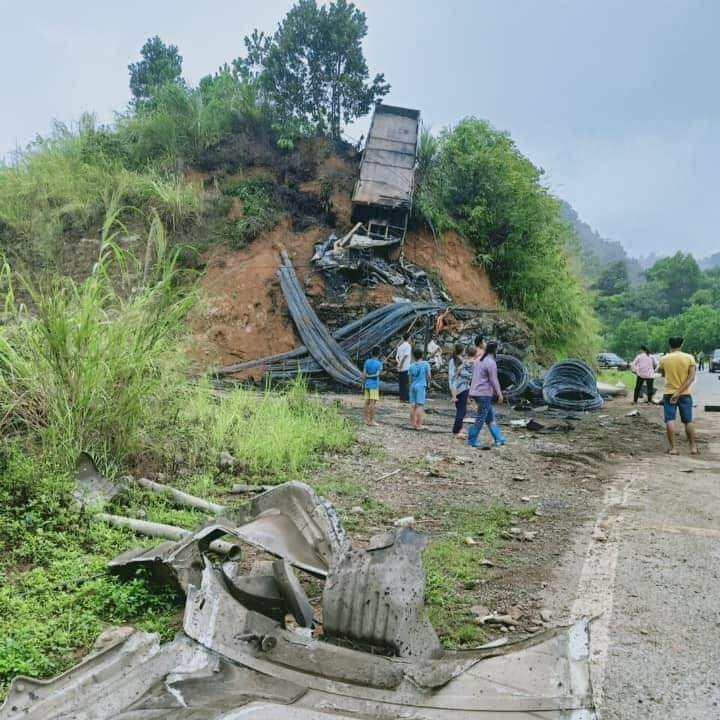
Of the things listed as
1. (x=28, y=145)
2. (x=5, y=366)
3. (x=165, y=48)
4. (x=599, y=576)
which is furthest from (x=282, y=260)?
(x=165, y=48)

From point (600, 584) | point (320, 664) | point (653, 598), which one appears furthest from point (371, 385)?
point (320, 664)

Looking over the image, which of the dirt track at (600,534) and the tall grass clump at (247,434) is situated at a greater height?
the tall grass clump at (247,434)

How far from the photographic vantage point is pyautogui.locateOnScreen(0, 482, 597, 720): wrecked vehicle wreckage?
2203 millimetres

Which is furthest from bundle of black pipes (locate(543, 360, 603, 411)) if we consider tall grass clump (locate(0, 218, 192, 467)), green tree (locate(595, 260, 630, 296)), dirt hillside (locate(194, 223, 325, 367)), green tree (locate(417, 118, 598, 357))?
green tree (locate(595, 260, 630, 296))

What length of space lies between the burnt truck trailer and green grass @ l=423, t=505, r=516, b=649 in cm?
1408

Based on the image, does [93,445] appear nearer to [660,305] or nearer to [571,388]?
[571,388]

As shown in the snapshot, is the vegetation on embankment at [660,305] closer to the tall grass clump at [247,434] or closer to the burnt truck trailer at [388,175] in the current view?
the burnt truck trailer at [388,175]

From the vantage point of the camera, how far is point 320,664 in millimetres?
2539

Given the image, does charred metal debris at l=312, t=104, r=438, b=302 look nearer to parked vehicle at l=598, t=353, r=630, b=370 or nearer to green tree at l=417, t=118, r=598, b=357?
green tree at l=417, t=118, r=598, b=357

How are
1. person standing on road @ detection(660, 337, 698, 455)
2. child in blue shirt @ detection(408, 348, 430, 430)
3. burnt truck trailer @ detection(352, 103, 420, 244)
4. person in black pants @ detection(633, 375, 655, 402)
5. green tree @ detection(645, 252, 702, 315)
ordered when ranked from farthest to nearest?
green tree @ detection(645, 252, 702, 315) → burnt truck trailer @ detection(352, 103, 420, 244) → person in black pants @ detection(633, 375, 655, 402) → child in blue shirt @ detection(408, 348, 430, 430) → person standing on road @ detection(660, 337, 698, 455)

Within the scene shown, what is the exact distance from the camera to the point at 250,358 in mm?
16859

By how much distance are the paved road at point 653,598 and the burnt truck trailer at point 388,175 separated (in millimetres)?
13798

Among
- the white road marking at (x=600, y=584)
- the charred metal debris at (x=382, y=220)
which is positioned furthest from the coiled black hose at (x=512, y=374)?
the white road marking at (x=600, y=584)

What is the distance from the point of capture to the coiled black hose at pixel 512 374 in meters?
15.5
